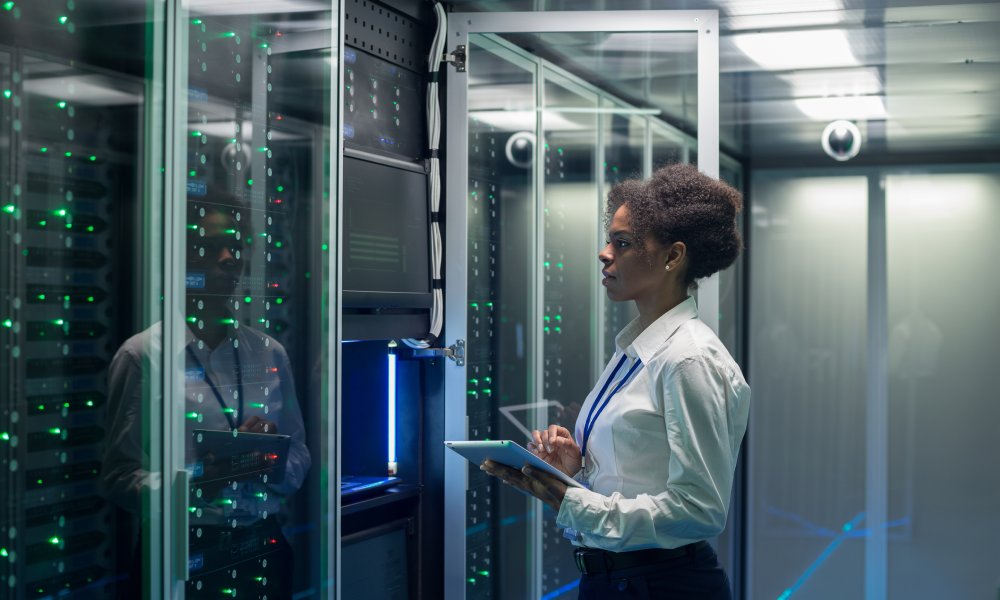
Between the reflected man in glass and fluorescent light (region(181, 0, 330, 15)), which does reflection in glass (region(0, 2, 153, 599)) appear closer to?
the reflected man in glass

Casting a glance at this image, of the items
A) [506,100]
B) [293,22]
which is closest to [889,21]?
[506,100]

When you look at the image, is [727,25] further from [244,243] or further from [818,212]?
[818,212]

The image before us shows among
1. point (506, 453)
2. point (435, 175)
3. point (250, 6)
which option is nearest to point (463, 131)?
point (435, 175)

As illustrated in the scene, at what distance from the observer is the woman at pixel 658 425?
170 centimetres

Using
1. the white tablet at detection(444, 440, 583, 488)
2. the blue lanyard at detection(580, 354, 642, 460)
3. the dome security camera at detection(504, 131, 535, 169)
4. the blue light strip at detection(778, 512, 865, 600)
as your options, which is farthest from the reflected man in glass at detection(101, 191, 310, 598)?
the blue light strip at detection(778, 512, 865, 600)

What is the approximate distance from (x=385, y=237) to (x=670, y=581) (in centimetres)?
126

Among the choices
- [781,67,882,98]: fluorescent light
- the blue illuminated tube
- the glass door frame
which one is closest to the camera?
the glass door frame

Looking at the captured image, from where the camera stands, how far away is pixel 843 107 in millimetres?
4926

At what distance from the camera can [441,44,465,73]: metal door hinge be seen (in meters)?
2.86

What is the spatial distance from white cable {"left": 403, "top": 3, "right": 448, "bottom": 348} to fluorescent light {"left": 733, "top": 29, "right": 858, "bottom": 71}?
3.96 ft

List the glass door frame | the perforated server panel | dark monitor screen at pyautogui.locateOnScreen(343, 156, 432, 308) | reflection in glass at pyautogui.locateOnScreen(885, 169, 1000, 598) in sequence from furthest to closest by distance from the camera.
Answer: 1. reflection in glass at pyautogui.locateOnScreen(885, 169, 1000, 598)
2. the glass door frame
3. dark monitor screen at pyautogui.locateOnScreen(343, 156, 432, 308)
4. the perforated server panel

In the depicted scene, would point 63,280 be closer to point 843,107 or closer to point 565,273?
point 565,273

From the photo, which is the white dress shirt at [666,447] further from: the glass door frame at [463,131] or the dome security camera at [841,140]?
the dome security camera at [841,140]

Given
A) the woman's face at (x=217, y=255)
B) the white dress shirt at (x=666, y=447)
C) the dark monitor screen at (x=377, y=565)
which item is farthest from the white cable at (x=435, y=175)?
the white dress shirt at (x=666, y=447)
